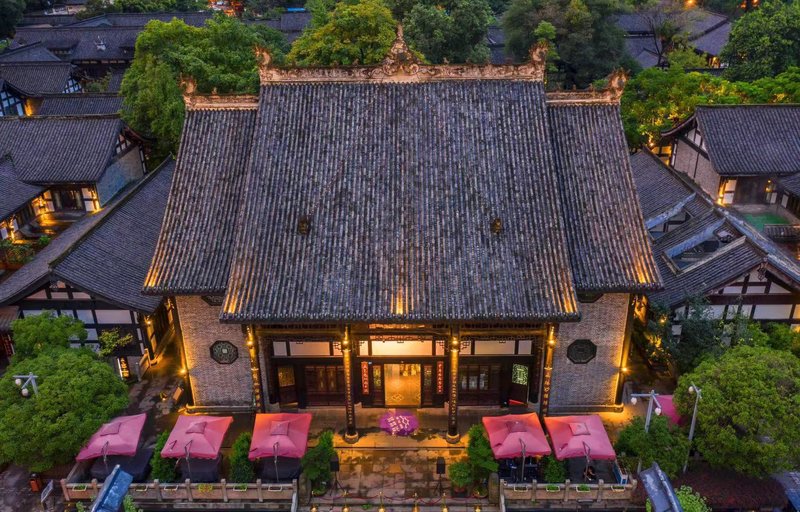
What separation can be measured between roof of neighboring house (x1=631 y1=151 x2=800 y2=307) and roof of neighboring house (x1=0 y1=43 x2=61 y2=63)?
240ft

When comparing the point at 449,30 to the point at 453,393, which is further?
the point at 449,30

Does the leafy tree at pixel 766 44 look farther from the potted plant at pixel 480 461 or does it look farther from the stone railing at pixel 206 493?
the stone railing at pixel 206 493

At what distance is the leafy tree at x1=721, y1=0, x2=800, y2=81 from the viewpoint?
5388 cm

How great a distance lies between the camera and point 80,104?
56750 millimetres

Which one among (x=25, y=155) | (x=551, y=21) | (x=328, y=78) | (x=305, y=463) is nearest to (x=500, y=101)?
(x=328, y=78)

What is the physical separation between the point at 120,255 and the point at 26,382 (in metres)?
9.08

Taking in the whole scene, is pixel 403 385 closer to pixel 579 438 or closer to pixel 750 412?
pixel 579 438

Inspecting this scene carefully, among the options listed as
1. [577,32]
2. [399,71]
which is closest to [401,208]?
[399,71]

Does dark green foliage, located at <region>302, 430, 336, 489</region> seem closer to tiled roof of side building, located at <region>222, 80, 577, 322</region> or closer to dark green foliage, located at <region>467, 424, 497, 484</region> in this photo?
tiled roof of side building, located at <region>222, 80, 577, 322</region>

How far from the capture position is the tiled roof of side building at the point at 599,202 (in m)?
24.8

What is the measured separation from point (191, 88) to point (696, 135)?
3598 cm

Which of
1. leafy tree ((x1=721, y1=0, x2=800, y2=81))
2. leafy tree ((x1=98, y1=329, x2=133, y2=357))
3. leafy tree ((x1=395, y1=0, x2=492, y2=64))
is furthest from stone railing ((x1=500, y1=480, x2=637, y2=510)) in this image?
leafy tree ((x1=721, y1=0, x2=800, y2=81))

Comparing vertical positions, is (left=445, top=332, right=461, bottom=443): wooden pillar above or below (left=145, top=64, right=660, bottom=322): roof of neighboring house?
below

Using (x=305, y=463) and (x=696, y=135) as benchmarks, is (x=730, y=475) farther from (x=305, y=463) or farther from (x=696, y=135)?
(x=696, y=135)
